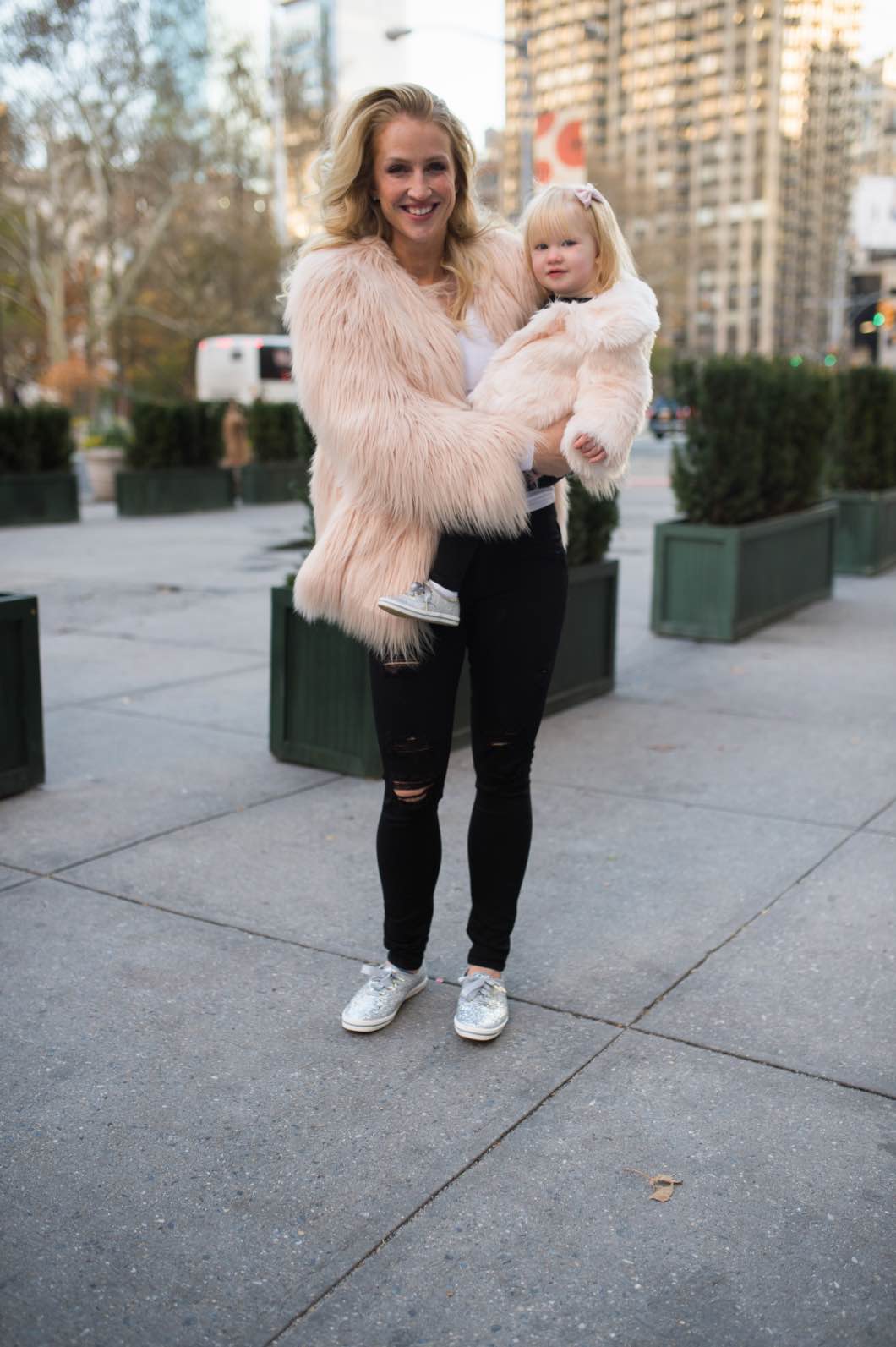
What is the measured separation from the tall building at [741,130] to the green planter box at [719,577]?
150 m

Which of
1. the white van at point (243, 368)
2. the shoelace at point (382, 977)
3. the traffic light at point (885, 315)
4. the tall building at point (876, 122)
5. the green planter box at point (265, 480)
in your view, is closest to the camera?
the shoelace at point (382, 977)

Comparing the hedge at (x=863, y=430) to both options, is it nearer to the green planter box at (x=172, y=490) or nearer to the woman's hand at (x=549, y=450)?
the woman's hand at (x=549, y=450)

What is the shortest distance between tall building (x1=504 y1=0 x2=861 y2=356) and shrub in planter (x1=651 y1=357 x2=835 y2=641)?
149m

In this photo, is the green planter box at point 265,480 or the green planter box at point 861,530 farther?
the green planter box at point 265,480

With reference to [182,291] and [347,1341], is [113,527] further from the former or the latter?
[182,291]

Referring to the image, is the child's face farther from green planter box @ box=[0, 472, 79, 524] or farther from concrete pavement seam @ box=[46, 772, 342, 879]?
green planter box @ box=[0, 472, 79, 524]

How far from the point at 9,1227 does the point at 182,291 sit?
48361mm

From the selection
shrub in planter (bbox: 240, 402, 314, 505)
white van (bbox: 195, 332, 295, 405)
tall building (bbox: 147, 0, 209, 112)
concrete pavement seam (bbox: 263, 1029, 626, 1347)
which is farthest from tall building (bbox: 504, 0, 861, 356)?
concrete pavement seam (bbox: 263, 1029, 626, 1347)

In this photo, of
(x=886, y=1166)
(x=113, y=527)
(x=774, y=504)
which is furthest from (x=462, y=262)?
(x=113, y=527)

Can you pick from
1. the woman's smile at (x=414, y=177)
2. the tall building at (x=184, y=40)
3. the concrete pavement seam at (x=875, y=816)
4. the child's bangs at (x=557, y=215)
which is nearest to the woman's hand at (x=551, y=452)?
the child's bangs at (x=557, y=215)

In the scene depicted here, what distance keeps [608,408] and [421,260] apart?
23.7 inches

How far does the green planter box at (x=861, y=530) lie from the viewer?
36.8 ft

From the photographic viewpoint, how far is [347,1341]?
2.13 m

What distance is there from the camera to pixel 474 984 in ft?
10.6
